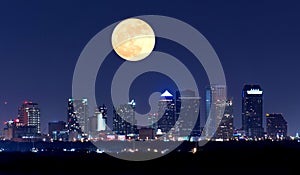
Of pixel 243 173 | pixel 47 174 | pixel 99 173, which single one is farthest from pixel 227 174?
pixel 47 174

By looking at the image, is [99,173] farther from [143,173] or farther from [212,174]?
[212,174]

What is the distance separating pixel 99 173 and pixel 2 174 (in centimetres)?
1152

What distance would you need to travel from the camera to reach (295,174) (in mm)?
77000

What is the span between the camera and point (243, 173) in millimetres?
84062

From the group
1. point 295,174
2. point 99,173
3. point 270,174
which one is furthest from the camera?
point 99,173

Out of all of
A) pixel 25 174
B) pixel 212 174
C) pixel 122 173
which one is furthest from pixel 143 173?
pixel 25 174

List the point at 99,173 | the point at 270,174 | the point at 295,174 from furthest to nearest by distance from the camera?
the point at 99,173 < the point at 270,174 < the point at 295,174

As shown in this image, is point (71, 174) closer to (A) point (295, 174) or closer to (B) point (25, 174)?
(B) point (25, 174)

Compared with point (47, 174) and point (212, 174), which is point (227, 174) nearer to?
point (212, 174)

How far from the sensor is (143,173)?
8781cm

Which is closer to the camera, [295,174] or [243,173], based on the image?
[295,174]

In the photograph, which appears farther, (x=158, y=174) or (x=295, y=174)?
(x=158, y=174)

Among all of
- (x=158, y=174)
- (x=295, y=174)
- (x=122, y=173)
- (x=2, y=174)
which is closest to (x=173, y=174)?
(x=158, y=174)

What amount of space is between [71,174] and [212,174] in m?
16.7
